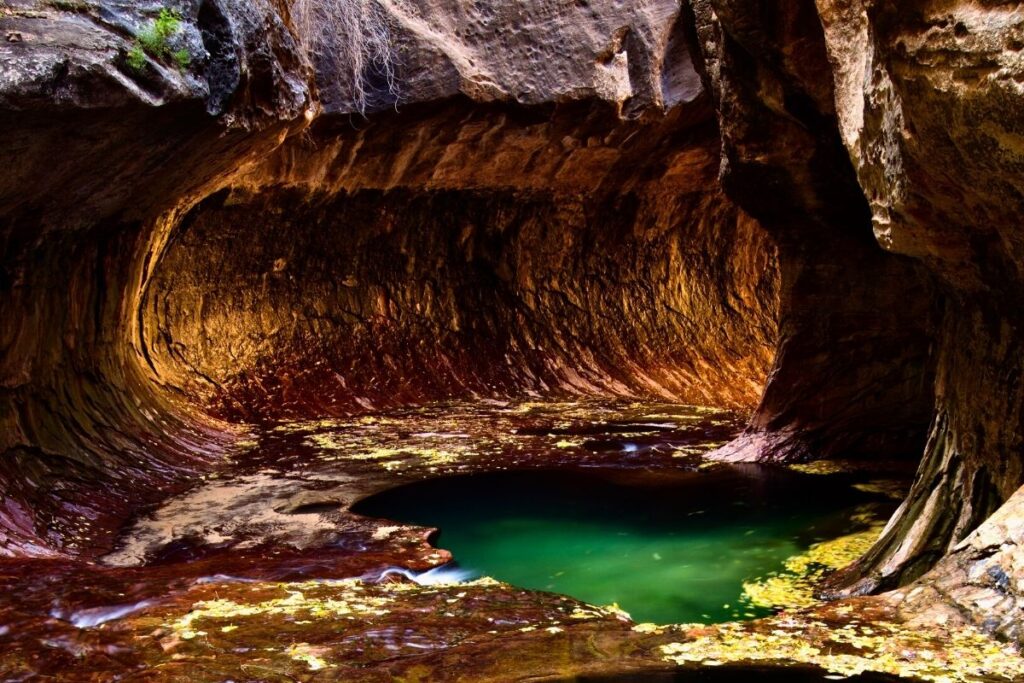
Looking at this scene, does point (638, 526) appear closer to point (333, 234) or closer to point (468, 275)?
point (333, 234)

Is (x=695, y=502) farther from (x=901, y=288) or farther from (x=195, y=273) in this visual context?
(x=195, y=273)

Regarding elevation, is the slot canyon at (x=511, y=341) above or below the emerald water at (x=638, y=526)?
above

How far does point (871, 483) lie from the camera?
302 inches

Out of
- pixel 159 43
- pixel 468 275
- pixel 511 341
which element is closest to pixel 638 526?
pixel 159 43

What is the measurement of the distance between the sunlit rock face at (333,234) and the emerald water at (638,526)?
7.52 feet

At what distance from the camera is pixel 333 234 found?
479 inches

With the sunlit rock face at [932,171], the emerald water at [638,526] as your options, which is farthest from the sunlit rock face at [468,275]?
the sunlit rock face at [932,171]

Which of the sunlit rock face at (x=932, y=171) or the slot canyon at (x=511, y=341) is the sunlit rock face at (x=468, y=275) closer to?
the slot canyon at (x=511, y=341)

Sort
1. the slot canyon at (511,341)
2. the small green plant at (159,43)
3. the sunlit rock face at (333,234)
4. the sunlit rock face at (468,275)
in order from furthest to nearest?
1. the sunlit rock face at (468,275)
2. the sunlit rock face at (333,234)
3. the small green plant at (159,43)
4. the slot canyon at (511,341)

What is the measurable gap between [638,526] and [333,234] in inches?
260

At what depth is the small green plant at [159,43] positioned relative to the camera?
19.6ft

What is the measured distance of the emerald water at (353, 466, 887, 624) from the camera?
5.52 m

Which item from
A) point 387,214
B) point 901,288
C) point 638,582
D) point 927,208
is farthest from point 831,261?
point 387,214

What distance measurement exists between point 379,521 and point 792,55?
380 cm
